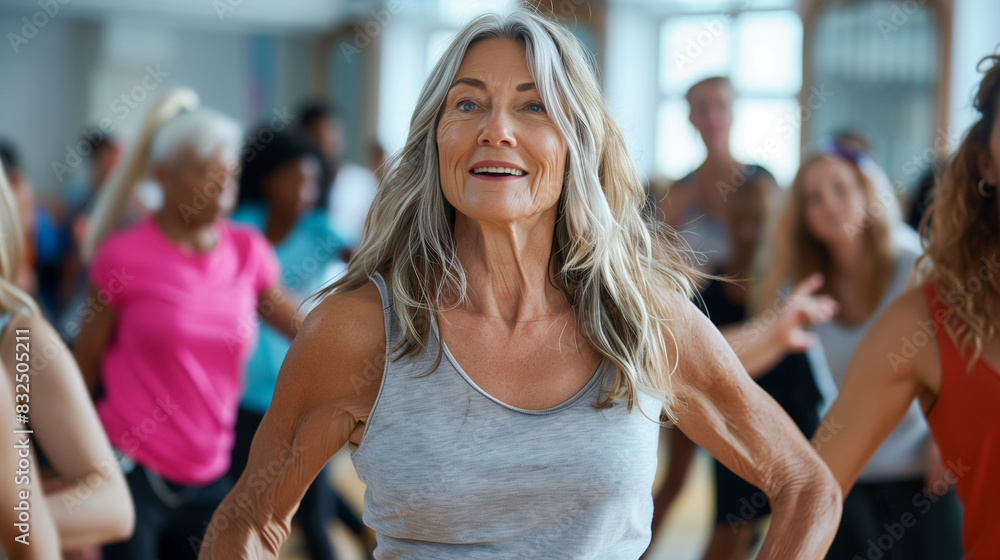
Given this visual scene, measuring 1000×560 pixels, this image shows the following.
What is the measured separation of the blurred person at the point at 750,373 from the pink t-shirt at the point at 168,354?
1314mm

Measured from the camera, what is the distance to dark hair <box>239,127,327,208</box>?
3947 mm

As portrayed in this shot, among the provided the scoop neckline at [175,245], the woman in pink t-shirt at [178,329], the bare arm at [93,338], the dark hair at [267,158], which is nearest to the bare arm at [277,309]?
the woman in pink t-shirt at [178,329]

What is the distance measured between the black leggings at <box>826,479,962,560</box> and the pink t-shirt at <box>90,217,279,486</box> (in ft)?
5.25

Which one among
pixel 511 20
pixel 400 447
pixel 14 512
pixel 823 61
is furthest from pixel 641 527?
pixel 823 61

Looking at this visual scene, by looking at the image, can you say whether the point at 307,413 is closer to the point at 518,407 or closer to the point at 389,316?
the point at 389,316

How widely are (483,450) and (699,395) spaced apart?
1.17 feet

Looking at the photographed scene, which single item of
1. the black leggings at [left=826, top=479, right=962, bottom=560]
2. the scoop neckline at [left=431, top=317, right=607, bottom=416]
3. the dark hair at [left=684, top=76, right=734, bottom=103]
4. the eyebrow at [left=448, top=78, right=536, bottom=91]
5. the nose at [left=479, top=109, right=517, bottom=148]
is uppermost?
the eyebrow at [left=448, top=78, right=536, bottom=91]

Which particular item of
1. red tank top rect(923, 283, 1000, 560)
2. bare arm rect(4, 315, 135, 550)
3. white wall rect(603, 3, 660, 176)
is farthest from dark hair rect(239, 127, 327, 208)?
white wall rect(603, 3, 660, 176)

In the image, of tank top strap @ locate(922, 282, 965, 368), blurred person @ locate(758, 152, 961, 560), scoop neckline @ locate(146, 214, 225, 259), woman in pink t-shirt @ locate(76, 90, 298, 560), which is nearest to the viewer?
tank top strap @ locate(922, 282, 965, 368)

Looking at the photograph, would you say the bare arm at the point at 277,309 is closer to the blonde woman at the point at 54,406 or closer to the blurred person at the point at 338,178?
the blonde woman at the point at 54,406

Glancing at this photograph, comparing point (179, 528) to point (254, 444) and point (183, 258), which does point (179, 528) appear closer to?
point (183, 258)

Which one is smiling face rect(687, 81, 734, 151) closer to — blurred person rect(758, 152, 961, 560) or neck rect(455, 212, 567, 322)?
blurred person rect(758, 152, 961, 560)

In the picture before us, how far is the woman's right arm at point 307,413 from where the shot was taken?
4.45ft

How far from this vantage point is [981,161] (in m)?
1.69
